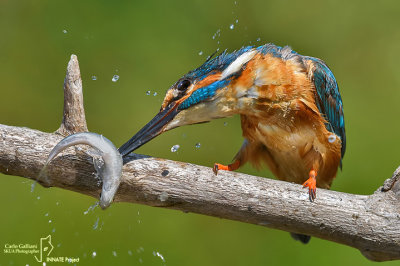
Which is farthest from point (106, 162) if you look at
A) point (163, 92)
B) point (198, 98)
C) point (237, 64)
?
point (163, 92)

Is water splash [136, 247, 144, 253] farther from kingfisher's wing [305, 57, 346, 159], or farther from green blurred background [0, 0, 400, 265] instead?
kingfisher's wing [305, 57, 346, 159]

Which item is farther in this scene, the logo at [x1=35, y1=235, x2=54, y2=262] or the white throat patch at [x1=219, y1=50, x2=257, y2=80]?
the logo at [x1=35, y1=235, x2=54, y2=262]

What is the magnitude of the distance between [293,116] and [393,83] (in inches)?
77.6

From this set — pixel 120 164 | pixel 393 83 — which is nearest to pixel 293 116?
pixel 120 164

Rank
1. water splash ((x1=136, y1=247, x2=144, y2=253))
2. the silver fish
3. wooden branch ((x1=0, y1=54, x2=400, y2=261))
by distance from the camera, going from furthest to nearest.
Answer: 1. water splash ((x1=136, y1=247, x2=144, y2=253))
2. wooden branch ((x1=0, y1=54, x2=400, y2=261))
3. the silver fish

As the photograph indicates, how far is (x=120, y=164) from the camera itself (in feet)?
7.85

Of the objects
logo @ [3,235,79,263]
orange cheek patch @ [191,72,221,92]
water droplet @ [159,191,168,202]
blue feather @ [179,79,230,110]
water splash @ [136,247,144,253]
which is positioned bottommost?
logo @ [3,235,79,263]

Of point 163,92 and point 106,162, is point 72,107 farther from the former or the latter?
point 163,92

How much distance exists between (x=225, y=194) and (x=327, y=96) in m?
0.96

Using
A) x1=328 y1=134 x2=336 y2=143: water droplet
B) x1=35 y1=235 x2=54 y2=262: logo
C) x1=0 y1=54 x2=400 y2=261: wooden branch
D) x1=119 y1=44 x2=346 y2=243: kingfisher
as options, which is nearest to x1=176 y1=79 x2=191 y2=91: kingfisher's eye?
x1=119 y1=44 x2=346 y2=243: kingfisher

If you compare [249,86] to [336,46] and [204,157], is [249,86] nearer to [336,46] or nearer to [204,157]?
[204,157]

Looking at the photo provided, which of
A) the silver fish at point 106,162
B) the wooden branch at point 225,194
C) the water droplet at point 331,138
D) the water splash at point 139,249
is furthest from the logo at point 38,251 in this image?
the water droplet at point 331,138

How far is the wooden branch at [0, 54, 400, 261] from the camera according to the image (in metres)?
2.44

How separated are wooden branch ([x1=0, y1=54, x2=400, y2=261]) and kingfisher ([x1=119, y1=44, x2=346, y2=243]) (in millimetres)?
112
